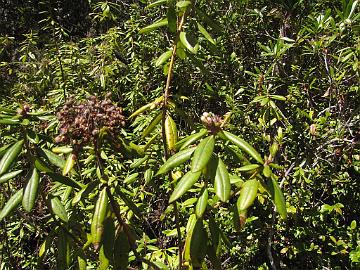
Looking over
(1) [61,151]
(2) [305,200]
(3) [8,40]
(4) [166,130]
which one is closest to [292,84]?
(2) [305,200]

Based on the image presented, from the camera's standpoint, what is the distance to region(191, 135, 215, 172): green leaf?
1.51m

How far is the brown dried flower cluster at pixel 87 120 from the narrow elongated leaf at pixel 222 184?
0.39 m

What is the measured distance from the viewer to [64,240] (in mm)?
1885

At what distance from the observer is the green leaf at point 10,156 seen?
1646 mm

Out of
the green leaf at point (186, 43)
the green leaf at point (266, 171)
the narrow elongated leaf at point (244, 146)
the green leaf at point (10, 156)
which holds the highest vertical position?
the green leaf at point (186, 43)

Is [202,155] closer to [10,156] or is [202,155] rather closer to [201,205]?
[201,205]

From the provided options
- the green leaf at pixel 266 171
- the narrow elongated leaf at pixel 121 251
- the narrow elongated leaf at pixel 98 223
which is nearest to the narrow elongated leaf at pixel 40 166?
the narrow elongated leaf at pixel 98 223

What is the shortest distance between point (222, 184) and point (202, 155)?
4.9 inches

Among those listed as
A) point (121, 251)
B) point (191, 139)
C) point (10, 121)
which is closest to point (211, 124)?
point (191, 139)

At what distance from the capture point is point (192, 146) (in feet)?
6.16

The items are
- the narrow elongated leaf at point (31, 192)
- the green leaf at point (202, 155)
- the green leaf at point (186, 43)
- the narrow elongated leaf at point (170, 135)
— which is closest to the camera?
the green leaf at point (202, 155)

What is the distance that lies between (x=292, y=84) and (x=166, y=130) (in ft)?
7.43

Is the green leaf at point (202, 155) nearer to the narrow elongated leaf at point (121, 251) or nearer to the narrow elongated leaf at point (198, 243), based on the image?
the narrow elongated leaf at point (198, 243)

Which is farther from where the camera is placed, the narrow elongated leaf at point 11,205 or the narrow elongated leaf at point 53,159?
the narrow elongated leaf at point 53,159
